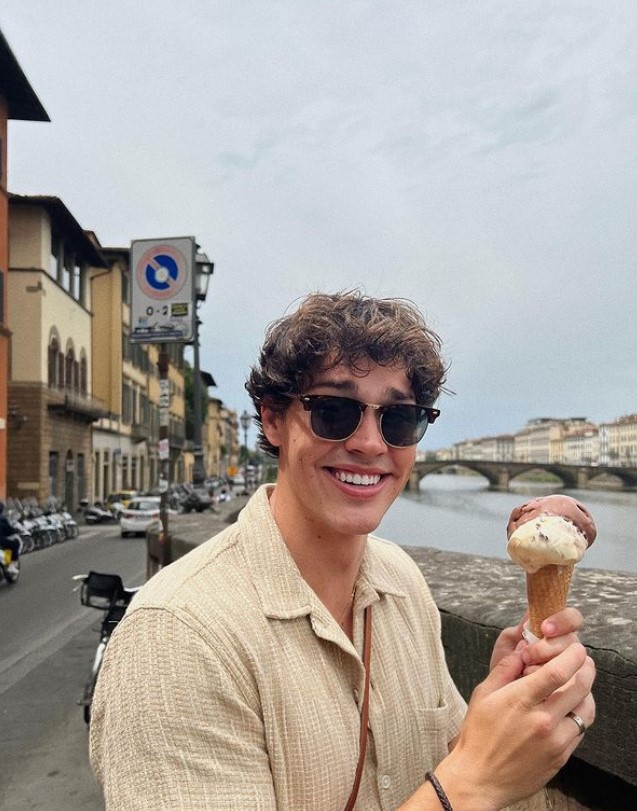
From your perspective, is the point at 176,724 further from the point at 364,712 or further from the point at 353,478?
the point at 353,478

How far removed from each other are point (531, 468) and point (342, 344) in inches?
1890

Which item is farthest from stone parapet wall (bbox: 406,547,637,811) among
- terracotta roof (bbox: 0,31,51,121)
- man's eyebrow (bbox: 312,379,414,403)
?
terracotta roof (bbox: 0,31,51,121)

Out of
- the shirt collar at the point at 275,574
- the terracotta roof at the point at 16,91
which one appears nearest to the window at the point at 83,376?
the terracotta roof at the point at 16,91

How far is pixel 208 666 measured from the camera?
1.19 m

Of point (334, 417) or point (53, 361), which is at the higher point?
point (53, 361)

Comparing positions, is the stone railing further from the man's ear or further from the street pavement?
the street pavement

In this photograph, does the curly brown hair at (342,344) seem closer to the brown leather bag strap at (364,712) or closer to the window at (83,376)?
the brown leather bag strap at (364,712)

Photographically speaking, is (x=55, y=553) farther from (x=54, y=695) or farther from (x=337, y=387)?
(x=337, y=387)

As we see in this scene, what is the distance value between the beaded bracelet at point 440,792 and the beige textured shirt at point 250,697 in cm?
17

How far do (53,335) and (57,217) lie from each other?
4741 millimetres

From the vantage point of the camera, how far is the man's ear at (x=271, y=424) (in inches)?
64.0

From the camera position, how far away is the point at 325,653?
137cm

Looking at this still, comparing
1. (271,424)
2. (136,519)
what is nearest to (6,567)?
(136,519)

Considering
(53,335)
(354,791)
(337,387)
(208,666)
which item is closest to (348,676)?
(354,791)
